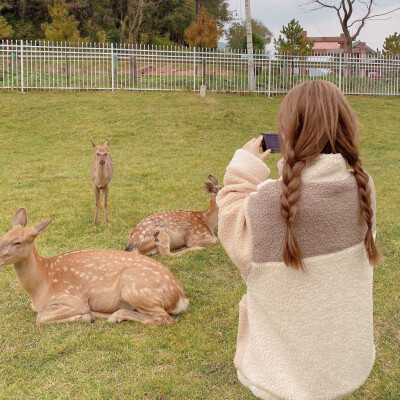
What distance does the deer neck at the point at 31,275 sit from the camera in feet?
14.2

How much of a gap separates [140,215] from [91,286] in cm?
327

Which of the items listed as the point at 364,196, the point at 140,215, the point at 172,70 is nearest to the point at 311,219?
the point at 364,196

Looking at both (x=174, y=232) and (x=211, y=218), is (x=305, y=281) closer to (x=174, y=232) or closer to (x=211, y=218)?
(x=174, y=232)

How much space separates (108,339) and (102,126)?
36.9 feet

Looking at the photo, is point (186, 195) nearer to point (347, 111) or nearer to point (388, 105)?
point (347, 111)

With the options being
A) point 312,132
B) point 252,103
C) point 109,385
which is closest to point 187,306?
point 109,385

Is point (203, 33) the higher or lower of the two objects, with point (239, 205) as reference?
higher

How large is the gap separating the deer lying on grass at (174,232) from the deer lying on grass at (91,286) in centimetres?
156

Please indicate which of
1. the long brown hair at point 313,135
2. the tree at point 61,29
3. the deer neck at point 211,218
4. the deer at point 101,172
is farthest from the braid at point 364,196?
the tree at point 61,29

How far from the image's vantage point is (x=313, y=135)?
2.05 metres

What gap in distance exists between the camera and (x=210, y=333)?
→ 13.7 feet

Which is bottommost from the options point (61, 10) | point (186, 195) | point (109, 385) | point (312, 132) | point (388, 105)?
point (109, 385)

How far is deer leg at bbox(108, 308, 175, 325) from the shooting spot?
4270 millimetres

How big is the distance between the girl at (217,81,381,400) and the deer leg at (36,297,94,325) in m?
2.39
